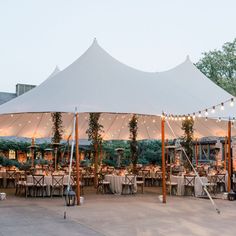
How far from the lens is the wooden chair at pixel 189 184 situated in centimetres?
1228

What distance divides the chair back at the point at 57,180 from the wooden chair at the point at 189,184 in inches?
143

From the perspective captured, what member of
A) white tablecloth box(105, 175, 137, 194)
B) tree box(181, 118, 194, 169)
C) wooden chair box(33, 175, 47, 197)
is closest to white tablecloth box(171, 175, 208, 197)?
white tablecloth box(105, 175, 137, 194)

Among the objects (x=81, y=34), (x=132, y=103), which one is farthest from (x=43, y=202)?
(x=81, y=34)

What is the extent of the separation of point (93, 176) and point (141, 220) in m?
8.57

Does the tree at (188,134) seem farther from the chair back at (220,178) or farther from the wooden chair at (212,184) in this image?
the wooden chair at (212,184)

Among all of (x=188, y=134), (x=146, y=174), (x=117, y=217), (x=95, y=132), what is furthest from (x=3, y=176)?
(x=117, y=217)

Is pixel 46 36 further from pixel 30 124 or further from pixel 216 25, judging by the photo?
pixel 216 25

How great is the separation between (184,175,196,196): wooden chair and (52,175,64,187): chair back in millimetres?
3631

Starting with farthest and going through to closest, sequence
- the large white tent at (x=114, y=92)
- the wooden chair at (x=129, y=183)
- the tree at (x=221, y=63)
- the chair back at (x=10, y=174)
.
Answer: the tree at (x=221, y=63) → the chair back at (x=10, y=174) → the wooden chair at (x=129, y=183) → the large white tent at (x=114, y=92)

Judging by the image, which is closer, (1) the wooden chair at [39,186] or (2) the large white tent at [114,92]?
(2) the large white tent at [114,92]

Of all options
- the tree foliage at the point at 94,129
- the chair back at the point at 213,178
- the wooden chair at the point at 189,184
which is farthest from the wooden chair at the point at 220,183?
the tree foliage at the point at 94,129

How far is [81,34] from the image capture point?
18609mm

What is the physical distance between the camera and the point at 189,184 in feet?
40.3

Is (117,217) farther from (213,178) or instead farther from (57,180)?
(213,178)
